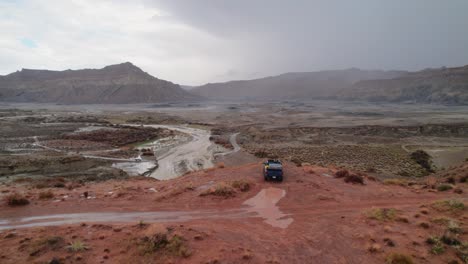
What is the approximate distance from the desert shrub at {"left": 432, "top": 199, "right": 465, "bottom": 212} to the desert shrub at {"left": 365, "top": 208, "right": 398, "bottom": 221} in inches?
89.7

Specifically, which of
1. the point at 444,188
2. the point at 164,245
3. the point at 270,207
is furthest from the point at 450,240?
the point at 164,245

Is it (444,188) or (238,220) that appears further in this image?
(444,188)

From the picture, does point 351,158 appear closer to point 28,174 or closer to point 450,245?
point 450,245

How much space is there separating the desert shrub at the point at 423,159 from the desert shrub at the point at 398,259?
27517mm

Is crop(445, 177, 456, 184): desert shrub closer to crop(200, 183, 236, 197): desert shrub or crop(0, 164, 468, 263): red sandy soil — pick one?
crop(0, 164, 468, 263): red sandy soil

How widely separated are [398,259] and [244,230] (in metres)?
5.79

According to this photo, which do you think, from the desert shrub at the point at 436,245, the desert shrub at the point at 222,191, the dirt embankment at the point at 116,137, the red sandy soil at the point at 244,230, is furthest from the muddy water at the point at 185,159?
the desert shrub at the point at 436,245

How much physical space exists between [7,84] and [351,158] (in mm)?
239118

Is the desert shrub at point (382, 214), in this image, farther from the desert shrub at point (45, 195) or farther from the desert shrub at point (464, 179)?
the desert shrub at point (45, 195)

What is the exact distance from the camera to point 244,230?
11773 mm

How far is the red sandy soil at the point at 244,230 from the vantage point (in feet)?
32.0

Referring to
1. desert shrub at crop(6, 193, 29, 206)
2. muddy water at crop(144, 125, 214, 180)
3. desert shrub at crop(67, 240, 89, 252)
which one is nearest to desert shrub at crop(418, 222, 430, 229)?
desert shrub at crop(67, 240, 89, 252)

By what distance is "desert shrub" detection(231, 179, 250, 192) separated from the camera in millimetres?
16969

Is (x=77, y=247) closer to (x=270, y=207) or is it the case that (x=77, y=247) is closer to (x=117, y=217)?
(x=117, y=217)
